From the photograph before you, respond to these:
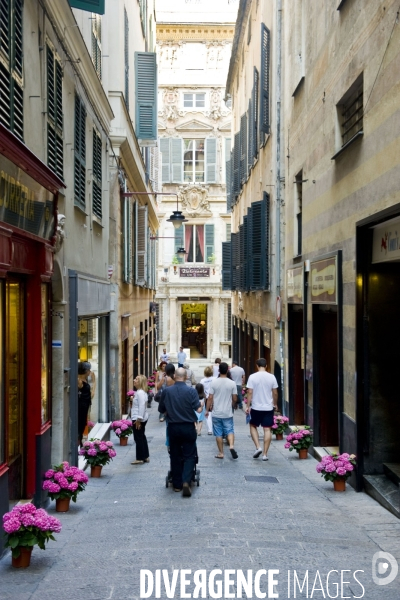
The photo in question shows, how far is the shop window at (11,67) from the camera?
6.59 metres

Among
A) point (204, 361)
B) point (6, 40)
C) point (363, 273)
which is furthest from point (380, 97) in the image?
point (204, 361)

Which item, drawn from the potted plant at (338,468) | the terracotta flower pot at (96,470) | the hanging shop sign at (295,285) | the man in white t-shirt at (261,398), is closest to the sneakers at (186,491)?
the potted plant at (338,468)

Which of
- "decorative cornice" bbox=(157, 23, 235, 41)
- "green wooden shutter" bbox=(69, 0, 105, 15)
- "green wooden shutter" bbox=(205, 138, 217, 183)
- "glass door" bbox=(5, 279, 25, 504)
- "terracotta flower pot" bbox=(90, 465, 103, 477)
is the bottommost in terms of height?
"terracotta flower pot" bbox=(90, 465, 103, 477)

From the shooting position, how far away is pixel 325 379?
12148 millimetres

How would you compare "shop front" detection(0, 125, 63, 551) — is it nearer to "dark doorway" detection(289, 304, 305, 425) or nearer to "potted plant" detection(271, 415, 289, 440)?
"potted plant" detection(271, 415, 289, 440)

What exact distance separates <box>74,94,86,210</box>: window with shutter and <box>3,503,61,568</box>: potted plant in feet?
19.1

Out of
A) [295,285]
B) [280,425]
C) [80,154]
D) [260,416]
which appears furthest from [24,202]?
[280,425]

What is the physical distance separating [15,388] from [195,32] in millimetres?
39207

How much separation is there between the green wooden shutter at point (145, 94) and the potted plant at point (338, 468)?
1313cm

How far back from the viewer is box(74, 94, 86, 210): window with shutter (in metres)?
10.9

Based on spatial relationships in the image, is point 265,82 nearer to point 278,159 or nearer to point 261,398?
point 278,159

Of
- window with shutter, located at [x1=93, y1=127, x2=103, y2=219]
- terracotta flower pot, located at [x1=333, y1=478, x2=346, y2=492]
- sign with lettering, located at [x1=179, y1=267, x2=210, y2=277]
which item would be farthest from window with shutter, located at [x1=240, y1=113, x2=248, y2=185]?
terracotta flower pot, located at [x1=333, y1=478, x2=346, y2=492]

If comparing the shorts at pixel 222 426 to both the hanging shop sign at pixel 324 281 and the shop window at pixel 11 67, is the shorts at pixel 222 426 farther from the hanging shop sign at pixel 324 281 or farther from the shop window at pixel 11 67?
the shop window at pixel 11 67

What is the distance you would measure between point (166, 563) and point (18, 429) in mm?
2715
